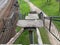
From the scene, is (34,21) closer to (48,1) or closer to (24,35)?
(24,35)

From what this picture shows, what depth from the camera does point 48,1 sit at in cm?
1583

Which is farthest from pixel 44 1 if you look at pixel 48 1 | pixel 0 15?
pixel 0 15

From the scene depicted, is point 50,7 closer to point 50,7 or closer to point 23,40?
point 50,7

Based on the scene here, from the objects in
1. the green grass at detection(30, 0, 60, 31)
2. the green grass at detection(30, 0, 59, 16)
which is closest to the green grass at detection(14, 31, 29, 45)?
the green grass at detection(30, 0, 59, 16)

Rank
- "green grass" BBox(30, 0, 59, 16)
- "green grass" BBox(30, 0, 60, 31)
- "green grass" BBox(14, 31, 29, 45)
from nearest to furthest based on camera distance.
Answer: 1. "green grass" BBox(14, 31, 29, 45)
2. "green grass" BBox(30, 0, 59, 16)
3. "green grass" BBox(30, 0, 60, 31)

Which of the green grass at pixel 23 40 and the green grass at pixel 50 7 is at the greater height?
the green grass at pixel 23 40

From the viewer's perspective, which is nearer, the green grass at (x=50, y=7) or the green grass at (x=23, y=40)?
the green grass at (x=23, y=40)

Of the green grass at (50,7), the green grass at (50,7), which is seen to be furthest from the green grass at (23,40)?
the green grass at (50,7)

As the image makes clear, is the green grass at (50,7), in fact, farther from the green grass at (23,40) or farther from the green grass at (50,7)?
the green grass at (23,40)

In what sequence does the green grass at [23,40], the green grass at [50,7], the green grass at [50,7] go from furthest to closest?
the green grass at [50,7], the green grass at [50,7], the green grass at [23,40]

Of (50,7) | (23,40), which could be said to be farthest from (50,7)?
(23,40)

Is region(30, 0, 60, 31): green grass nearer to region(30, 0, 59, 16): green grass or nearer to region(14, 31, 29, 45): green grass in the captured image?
region(30, 0, 59, 16): green grass

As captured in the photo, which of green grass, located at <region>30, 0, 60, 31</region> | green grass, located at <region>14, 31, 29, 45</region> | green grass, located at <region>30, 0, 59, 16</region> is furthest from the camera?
green grass, located at <region>30, 0, 60, 31</region>

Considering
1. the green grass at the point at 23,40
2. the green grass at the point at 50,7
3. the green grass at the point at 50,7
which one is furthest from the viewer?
the green grass at the point at 50,7
